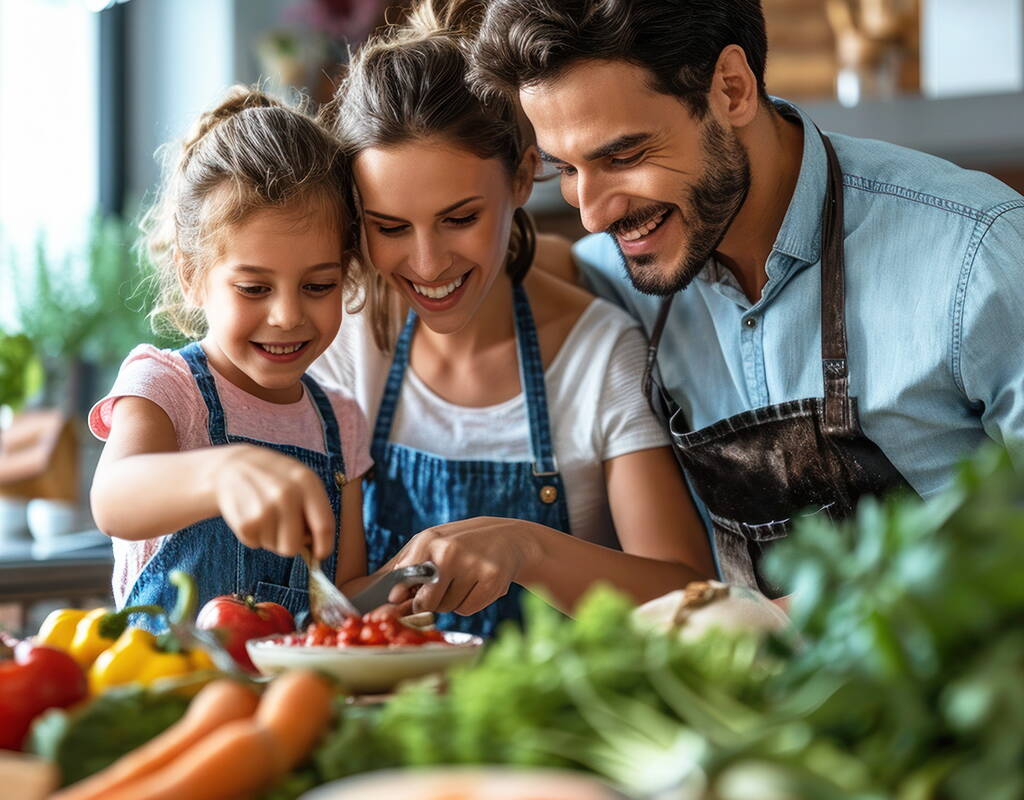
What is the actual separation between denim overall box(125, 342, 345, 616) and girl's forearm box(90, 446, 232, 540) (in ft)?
0.94

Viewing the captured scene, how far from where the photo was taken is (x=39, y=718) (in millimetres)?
882

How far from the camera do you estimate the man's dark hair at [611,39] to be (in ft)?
5.50

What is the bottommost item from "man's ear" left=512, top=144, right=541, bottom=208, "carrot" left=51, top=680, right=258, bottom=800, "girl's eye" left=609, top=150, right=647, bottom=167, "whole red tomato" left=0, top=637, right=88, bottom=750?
"whole red tomato" left=0, top=637, right=88, bottom=750

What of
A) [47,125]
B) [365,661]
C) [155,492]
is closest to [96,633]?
[155,492]

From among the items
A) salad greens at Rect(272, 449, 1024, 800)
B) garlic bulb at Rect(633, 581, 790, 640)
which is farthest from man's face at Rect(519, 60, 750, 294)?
salad greens at Rect(272, 449, 1024, 800)

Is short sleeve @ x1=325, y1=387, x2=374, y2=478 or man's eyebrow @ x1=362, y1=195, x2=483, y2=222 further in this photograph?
short sleeve @ x1=325, y1=387, x2=374, y2=478

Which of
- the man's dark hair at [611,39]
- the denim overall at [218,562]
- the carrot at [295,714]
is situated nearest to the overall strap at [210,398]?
the denim overall at [218,562]

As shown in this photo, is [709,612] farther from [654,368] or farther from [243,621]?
[654,368]

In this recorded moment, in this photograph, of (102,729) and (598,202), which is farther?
(598,202)

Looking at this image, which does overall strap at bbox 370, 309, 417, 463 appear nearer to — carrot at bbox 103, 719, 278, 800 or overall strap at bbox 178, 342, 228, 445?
overall strap at bbox 178, 342, 228, 445

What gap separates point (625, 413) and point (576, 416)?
0.08 meters

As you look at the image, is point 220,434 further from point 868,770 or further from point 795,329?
point 868,770

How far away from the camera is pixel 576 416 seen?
2008 mm

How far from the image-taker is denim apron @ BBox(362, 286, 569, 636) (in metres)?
1.96
